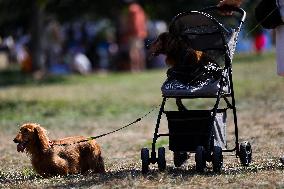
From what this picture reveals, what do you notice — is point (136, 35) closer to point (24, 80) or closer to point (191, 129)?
point (24, 80)

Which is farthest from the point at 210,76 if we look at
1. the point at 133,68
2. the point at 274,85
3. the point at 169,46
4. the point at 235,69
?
the point at 133,68

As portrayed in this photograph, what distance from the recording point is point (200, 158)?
28.7ft

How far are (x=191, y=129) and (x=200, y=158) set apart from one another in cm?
48

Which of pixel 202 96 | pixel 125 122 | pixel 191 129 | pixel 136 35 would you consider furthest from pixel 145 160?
pixel 136 35

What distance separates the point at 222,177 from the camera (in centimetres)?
857

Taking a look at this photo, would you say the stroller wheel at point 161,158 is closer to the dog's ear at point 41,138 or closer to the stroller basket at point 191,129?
the stroller basket at point 191,129

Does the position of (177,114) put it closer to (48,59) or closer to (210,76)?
(210,76)

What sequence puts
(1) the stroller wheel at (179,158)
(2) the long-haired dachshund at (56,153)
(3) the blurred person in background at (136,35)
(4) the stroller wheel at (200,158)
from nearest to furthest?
(4) the stroller wheel at (200,158) → (2) the long-haired dachshund at (56,153) → (1) the stroller wheel at (179,158) → (3) the blurred person in background at (136,35)

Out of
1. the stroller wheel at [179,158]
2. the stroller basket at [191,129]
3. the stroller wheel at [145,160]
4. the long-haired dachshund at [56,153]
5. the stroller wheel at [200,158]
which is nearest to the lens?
the stroller wheel at [200,158]

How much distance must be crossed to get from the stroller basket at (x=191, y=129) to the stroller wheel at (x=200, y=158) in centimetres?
26

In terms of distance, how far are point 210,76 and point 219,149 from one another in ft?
2.52

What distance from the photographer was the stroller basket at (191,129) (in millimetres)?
9086

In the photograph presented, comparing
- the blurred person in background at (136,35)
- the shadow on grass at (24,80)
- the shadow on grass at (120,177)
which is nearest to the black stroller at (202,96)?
the shadow on grass at (120,177)

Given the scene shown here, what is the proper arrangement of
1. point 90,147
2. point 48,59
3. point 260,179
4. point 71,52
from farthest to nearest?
1. point 48,59
2. point 71,52
3. point 90,147
4. point 260,179
